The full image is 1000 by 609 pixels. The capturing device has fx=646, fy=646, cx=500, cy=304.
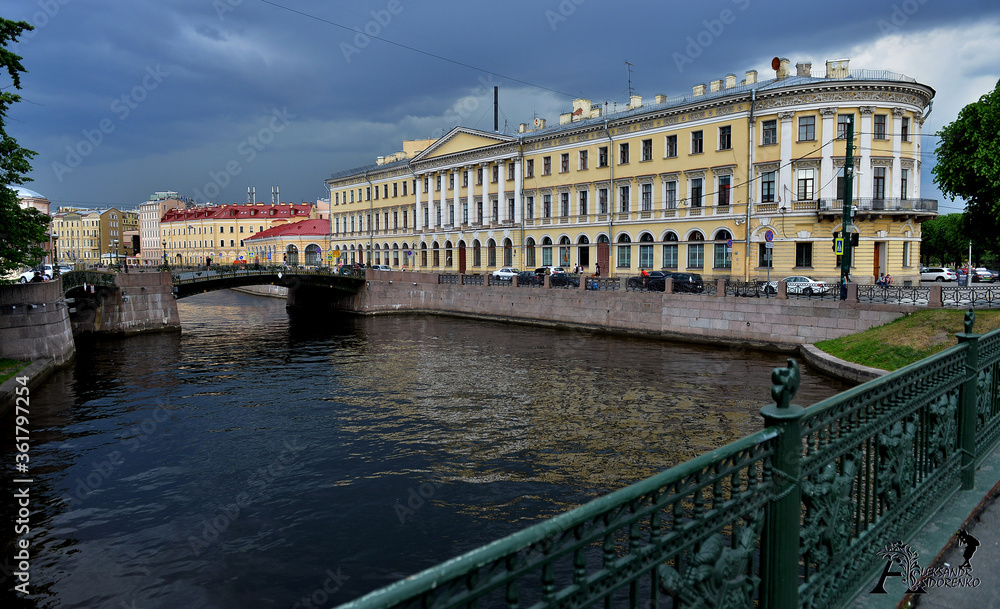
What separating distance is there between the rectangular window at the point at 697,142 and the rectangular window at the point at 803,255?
760cm

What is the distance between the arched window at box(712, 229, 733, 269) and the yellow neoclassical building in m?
0.08

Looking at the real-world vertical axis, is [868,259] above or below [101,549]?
above

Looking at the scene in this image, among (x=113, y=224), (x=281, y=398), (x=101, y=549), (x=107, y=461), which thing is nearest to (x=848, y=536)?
(x=101, y=549)

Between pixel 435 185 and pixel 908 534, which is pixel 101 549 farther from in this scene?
pixel 435 185

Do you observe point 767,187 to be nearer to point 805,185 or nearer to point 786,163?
point 786,163

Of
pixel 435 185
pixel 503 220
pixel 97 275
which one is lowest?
pixel 97 275

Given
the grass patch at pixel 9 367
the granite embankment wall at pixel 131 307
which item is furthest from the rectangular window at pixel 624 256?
the grass patch at pixel 9 367

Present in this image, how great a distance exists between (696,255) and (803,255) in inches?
226

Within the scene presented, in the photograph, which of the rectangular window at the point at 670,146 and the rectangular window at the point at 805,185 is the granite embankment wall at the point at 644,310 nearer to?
the rectangular window at the point at 805,185

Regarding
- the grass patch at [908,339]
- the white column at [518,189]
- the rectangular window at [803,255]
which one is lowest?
the grass patch at [908,339]

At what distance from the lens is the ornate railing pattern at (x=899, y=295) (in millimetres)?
20766

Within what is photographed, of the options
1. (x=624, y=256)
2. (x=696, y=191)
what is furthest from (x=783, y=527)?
(x=624, y=256)

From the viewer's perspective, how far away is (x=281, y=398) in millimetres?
17141

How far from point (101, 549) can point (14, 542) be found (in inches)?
55.3
